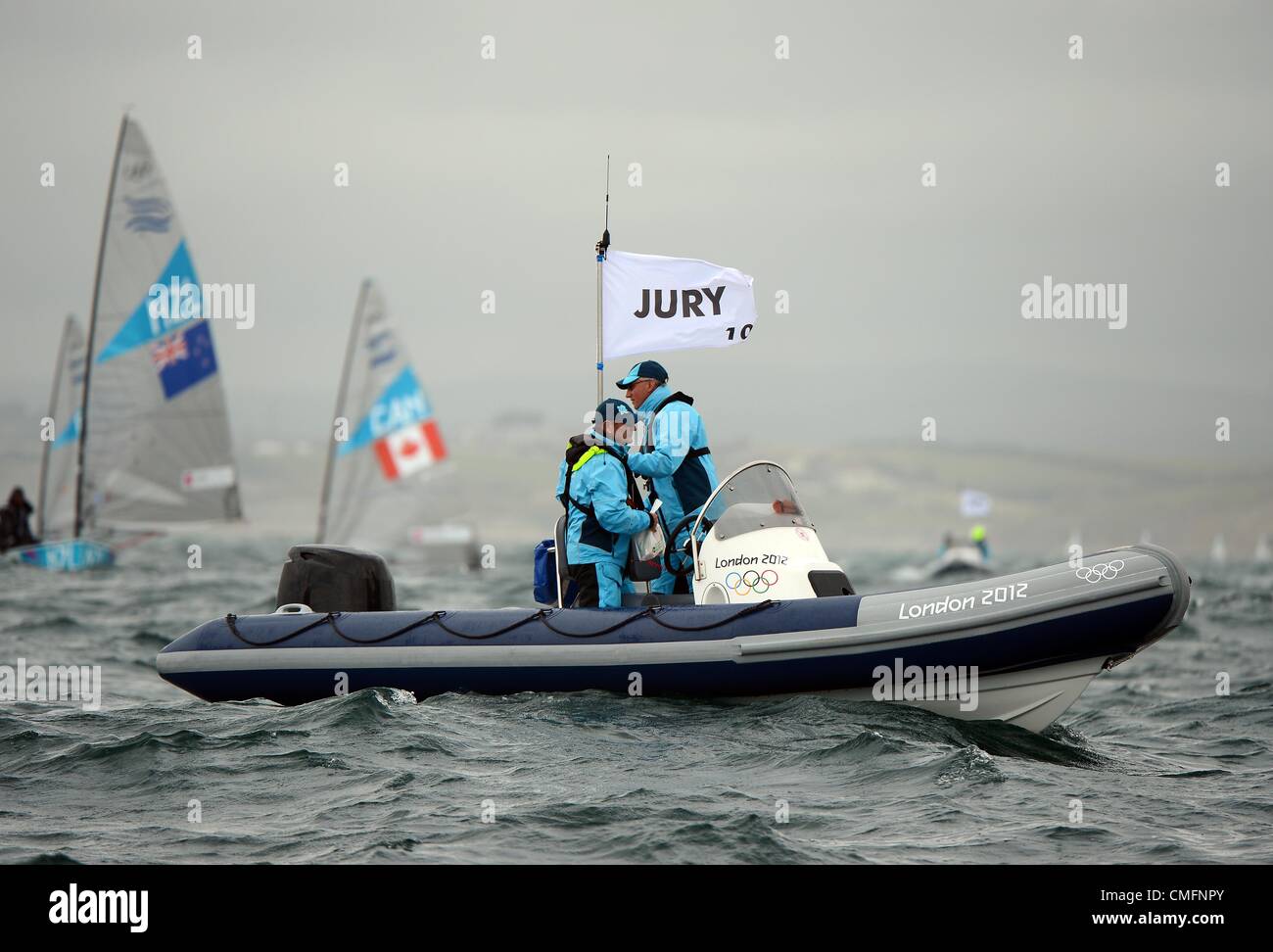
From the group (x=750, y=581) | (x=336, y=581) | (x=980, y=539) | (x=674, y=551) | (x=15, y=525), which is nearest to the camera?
(x=750, y=581)

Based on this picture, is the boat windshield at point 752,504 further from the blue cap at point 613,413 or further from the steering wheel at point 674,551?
the blue cap at point 613,413

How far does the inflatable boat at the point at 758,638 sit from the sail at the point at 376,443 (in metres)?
20.1

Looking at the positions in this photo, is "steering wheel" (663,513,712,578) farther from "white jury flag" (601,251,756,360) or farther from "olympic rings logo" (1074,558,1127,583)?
"olympic rings logo" (1074,558,1127,583)

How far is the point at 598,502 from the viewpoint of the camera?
8.81 m

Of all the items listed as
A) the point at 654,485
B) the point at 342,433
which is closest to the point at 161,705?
the point at 654,485

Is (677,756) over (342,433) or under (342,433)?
under

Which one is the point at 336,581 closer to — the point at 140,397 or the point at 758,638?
the point at 758,638

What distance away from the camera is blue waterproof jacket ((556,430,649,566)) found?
880cm

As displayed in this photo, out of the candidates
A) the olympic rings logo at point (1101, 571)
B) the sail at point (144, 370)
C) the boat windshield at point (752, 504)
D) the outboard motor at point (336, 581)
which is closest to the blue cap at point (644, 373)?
the boat windshield at point (752, 504)

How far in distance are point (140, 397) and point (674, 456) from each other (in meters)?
18.4

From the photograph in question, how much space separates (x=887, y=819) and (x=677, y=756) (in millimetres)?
1295

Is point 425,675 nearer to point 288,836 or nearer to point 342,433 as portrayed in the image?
point 288,836
